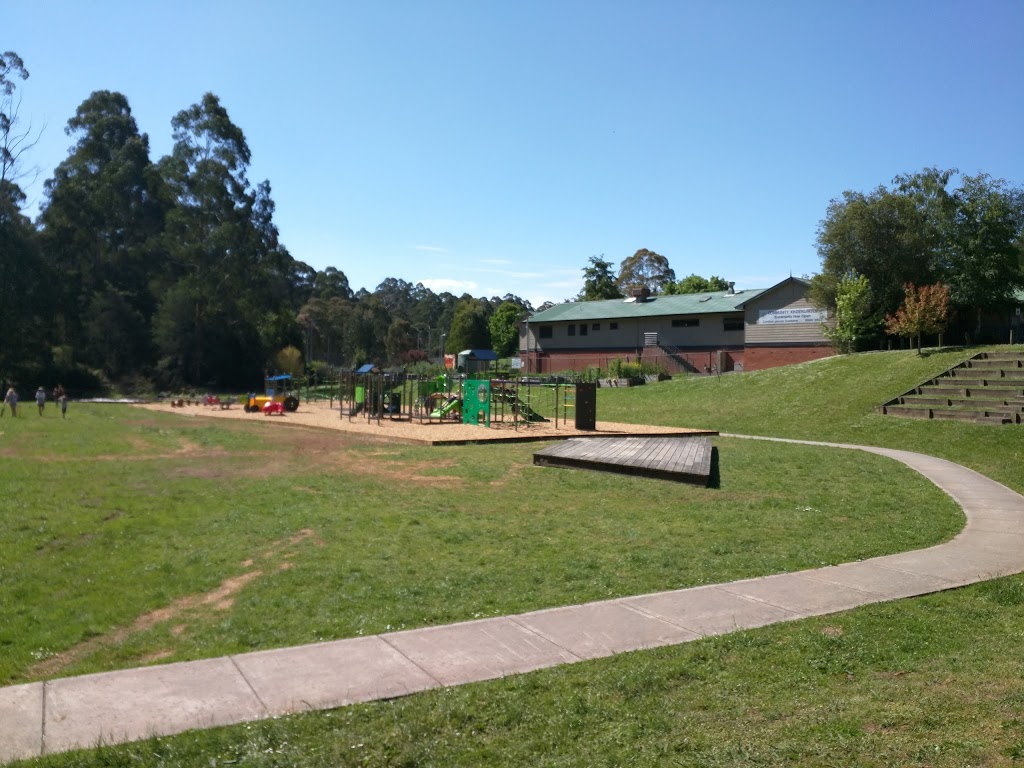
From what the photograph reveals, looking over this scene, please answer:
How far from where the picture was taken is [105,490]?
14266 mm

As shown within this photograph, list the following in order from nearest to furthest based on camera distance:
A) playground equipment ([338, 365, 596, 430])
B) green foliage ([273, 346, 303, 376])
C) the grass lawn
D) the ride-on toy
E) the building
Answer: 1. the grass lawn
2. playground equipment ([338, 365, 596, 430])
3. the ride-on toy
4. the building
5. green foliage ([273, 346, 303, 376])

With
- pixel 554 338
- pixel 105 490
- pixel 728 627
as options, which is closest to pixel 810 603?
pixel 728 627

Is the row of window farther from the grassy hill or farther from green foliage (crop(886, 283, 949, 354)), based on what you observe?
green foliage (crop(886, 283, 949, 354))

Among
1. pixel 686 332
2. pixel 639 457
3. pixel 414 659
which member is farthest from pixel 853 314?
pixel 414 659

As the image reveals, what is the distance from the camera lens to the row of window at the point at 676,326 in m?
A: 55.5

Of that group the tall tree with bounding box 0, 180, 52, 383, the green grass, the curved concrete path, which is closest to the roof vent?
the tall tree with bounding box 0, 180, 52, 383

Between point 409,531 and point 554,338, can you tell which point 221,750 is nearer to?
point 409,531

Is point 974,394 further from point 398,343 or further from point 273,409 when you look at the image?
point 398,343

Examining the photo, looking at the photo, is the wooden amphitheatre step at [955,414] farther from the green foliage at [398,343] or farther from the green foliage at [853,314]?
the green foliage at [398,343]

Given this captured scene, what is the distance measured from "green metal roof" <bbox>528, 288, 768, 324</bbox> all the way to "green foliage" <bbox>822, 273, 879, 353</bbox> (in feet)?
35.2

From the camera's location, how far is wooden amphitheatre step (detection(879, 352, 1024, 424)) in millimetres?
23656

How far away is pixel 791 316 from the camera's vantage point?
50.6 meters

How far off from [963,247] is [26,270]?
199 feet

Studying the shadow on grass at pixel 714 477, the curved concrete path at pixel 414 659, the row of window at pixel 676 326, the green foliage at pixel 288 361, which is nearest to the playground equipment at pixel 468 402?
the shadow on grass at pixel 714 477
